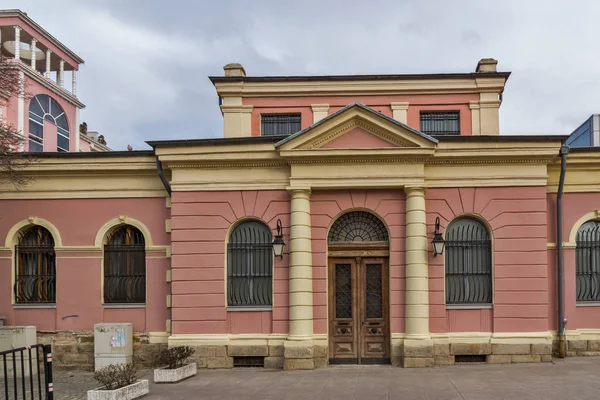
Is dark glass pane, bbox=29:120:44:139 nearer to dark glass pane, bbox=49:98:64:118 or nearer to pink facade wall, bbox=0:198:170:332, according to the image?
dark glass pane, bbox=49:98:64:118

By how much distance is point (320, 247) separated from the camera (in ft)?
44.3

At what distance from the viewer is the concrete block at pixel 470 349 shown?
13.1m

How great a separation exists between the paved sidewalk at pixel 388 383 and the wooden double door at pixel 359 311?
1.45ft

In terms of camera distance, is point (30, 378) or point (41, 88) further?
point (41, 88)

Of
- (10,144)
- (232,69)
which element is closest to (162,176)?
(10,144)

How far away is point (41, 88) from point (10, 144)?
2863 centimetres

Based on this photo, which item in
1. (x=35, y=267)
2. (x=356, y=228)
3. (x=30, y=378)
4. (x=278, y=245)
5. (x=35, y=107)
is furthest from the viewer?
(x=35, y=107)

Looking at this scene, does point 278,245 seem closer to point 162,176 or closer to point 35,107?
point 162,176

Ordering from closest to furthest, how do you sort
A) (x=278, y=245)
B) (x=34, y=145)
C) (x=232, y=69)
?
(x=278, y=245) < (x=232, y=69) < (x=34, y=145)

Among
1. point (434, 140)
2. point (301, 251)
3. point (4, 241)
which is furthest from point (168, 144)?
point (434, 140)

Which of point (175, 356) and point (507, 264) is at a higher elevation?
point (507, 264)

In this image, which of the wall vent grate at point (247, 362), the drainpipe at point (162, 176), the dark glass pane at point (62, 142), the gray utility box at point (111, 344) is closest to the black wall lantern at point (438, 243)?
the wall vent grate at point (247, 362)

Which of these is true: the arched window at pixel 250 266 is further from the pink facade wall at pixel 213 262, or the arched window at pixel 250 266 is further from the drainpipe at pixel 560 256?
the drainpipe at pixel 560 256

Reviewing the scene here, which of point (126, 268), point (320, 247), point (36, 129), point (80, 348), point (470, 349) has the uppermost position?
point (36, 129)
